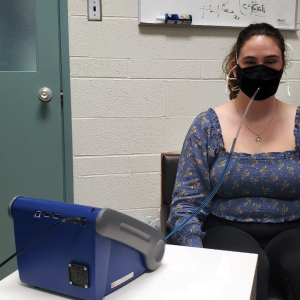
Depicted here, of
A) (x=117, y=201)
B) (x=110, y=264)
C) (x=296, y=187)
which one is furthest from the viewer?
(x=117, y=201)

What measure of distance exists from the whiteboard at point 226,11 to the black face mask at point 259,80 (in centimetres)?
66

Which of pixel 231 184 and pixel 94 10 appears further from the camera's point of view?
pixel 94 10

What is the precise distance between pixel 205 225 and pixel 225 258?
0.49 meters

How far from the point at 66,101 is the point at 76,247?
4.41ft

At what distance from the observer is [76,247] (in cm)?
71

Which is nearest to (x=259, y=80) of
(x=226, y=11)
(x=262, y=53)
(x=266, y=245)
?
(x=262, y=53)

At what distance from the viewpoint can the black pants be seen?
3.67 ft

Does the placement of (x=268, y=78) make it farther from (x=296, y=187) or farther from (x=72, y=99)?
(x=72, y=99)

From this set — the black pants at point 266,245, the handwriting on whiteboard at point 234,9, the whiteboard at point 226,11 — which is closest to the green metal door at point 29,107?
the whiteboard at point 226,11

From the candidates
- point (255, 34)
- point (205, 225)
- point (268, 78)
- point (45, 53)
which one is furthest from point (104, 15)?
point (205, 225)

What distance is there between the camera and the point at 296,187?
1337 millimetres

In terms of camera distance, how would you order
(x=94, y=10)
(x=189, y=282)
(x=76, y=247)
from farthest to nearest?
1. (x=94, y=10)
2. (x=189, y=282)
3. (x=76, y=247)

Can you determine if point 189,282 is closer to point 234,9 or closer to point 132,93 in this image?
point 132,93

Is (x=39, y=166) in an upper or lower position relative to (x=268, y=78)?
lower
